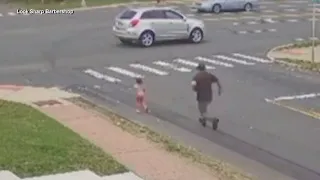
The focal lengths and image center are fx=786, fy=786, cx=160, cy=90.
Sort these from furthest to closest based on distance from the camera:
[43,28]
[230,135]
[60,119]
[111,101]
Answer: [43,28] < [111,101] < [60,119] < [230,135]

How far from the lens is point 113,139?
53.2 feet

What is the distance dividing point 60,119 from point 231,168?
5.47 metres

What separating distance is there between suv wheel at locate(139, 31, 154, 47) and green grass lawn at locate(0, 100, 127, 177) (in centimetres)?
1557

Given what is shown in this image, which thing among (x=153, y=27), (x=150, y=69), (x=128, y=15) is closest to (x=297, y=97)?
(x=150, y=69)

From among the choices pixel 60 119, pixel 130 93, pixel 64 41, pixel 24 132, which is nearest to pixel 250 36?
pixel 64 41

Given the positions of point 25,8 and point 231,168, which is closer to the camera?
point 231,168

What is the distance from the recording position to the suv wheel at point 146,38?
108 ft

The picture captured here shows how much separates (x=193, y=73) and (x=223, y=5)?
24704mm

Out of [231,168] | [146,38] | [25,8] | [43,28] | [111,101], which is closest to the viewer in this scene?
[231,168]

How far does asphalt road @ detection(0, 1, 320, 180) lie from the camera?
16094 mm

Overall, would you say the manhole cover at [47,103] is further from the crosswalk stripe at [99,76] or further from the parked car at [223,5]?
the parked car at [223,5]

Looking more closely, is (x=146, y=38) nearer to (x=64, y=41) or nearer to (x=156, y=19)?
(x=156, y=19)

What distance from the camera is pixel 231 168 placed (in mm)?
14242

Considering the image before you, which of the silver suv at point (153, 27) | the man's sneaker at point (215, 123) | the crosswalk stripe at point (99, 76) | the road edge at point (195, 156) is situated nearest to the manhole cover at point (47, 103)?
the road edge at point (195, 156)
